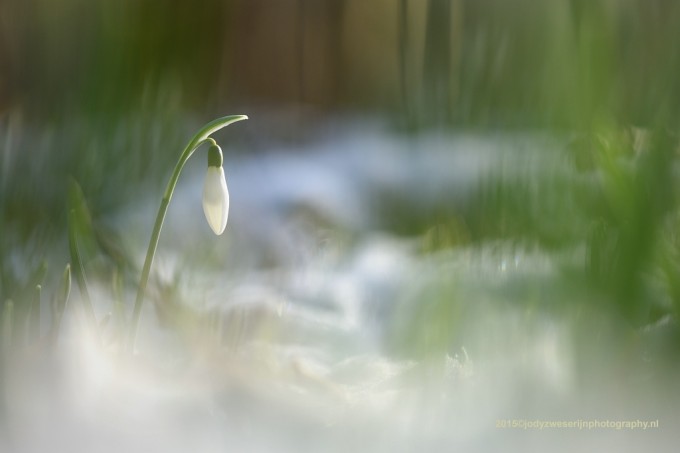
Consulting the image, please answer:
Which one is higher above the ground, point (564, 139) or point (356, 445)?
point (564, 139)

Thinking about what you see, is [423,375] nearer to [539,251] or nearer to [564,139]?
[539,251]

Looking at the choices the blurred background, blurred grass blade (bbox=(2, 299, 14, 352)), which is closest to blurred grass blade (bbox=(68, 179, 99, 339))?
the blurred background

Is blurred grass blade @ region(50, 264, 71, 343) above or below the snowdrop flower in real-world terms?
below

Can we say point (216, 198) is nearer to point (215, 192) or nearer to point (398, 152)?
point (215, 192)

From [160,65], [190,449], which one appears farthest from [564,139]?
[190,449]

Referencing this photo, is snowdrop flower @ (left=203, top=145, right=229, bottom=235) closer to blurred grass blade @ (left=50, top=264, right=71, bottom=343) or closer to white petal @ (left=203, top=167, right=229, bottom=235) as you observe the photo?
white petal @ (left=203, top=167, right=229, bottom=235)
